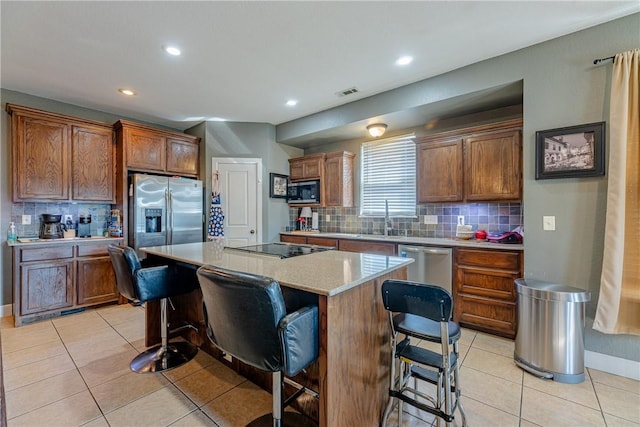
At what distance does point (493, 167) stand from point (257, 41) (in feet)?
8.89

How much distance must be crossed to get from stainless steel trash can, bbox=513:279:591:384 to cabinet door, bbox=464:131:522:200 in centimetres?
115

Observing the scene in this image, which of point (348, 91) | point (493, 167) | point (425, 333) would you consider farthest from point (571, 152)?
point (348, 91)

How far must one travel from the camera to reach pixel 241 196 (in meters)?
4.75

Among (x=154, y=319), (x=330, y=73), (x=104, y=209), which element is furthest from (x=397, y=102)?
(x=104, y=209)

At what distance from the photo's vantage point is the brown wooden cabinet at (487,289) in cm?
276

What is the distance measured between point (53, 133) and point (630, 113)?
583 cm

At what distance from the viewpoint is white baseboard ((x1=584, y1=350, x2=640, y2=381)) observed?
2.13 meters

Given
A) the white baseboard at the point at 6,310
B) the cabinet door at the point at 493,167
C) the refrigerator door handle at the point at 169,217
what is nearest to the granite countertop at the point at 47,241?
the refrigerator door handle at the point at 169,217

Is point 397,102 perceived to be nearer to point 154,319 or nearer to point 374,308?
point 374,308

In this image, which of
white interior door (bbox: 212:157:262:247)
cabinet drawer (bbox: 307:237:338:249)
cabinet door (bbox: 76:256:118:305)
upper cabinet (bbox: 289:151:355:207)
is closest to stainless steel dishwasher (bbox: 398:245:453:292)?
cabinet drawer (bbox: 307:237:338:249)

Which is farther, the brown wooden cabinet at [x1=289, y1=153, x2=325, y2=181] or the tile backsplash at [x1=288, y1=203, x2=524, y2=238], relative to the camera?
the brown wooden cabinet at [x1=289, y1=153, x2=325, y2=181]

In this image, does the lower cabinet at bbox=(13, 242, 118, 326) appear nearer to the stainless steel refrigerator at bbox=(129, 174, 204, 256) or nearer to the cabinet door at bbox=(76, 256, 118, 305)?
the cabinet door at bbox=(76, 256, 118, 305)

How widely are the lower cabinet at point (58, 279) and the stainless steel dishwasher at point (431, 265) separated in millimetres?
3908

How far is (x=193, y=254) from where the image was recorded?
2.27 metres
